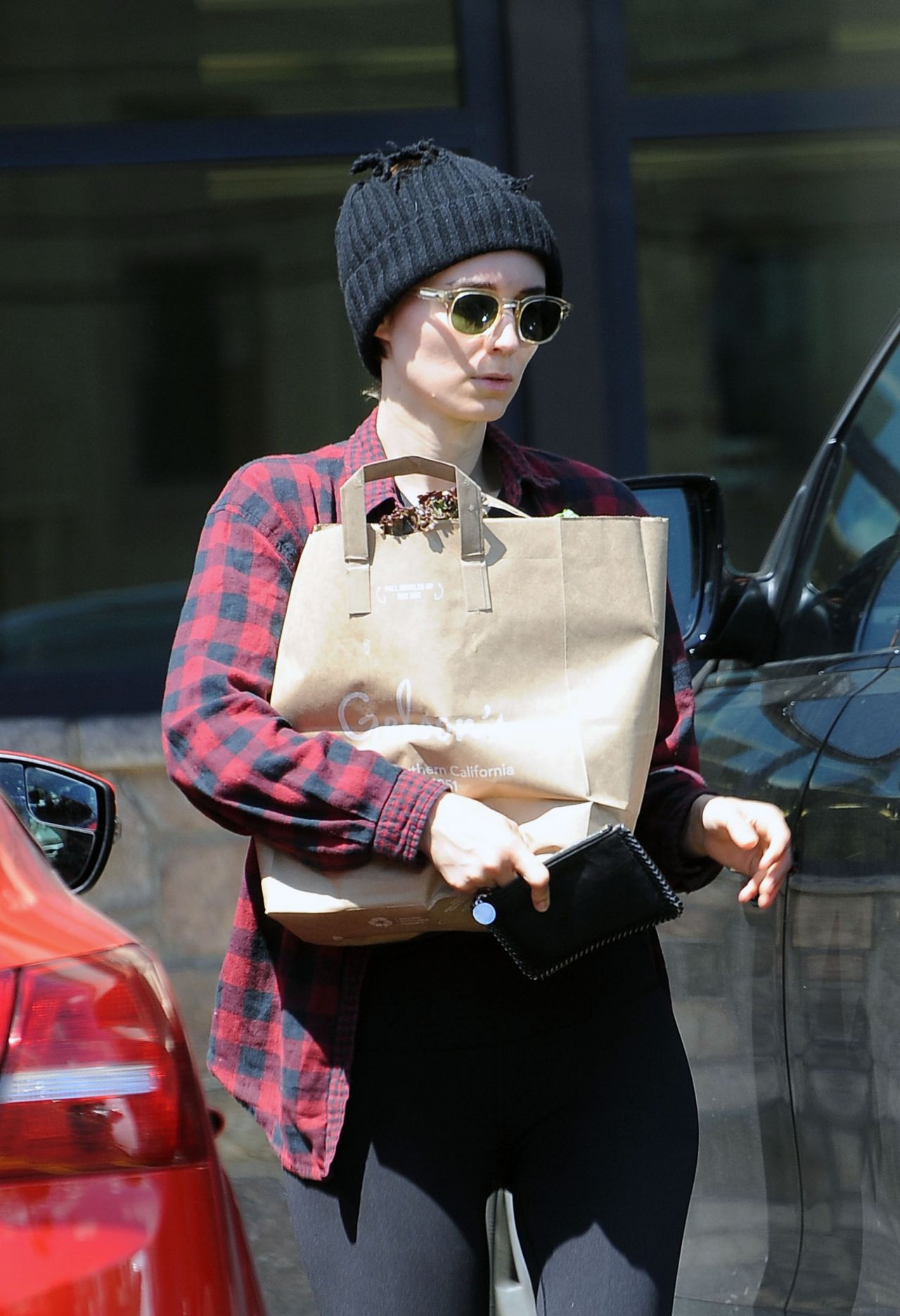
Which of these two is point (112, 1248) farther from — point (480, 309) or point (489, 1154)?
point (480, 309)

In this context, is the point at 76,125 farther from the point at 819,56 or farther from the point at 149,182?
the point at 819,56

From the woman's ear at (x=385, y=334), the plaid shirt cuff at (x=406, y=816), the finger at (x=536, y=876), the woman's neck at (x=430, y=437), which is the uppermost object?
the woman's ear at (x=385, y=334)

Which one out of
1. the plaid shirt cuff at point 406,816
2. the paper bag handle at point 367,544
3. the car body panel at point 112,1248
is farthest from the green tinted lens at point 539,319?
the car body panel at point 112,1248

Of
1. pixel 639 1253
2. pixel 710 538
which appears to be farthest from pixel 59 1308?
pixel 710 538

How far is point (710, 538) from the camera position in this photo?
2.47 m

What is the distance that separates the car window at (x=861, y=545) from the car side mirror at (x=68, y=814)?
2.98 ft

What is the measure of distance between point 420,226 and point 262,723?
1.71 feet

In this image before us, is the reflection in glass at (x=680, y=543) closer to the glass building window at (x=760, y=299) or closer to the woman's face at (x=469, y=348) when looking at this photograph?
the woman's face at (x=469, y=348)

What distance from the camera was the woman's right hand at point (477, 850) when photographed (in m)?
1.54

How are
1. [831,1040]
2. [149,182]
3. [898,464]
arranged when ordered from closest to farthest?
[831,1040] → [898,464] → [149,182]

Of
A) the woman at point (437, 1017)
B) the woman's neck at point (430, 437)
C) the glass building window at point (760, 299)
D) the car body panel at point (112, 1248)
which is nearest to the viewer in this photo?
the car body panel at point (112, 1248)

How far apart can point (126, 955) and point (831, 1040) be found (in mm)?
765

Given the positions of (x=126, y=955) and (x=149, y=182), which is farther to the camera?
(x=149, y=182)

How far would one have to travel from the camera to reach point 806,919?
1872mm
